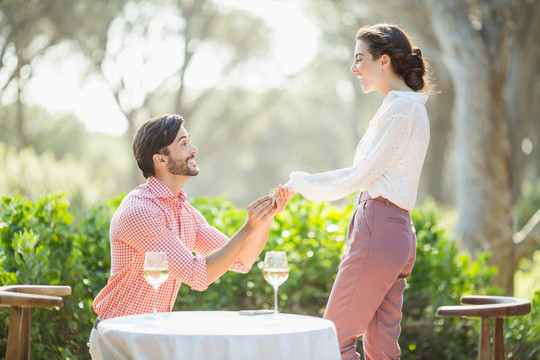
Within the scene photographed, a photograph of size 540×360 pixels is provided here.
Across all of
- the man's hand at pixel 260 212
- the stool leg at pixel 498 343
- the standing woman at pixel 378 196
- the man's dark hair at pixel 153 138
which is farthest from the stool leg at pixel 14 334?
the stool leg at pixel 498 343

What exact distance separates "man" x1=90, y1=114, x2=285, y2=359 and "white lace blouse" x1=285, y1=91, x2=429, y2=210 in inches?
9.8

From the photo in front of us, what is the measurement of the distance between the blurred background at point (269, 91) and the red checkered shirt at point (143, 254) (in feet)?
4.60

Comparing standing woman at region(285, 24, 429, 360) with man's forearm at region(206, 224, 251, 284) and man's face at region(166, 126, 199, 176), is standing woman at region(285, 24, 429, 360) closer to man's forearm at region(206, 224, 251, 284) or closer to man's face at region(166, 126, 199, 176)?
man's forearm at region(206, 224, 251, 284)

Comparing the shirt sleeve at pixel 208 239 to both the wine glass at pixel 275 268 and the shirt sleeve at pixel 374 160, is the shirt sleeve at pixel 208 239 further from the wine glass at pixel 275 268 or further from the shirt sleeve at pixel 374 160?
the wine glass at pixel 275 268

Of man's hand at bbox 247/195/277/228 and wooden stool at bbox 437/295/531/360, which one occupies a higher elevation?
man's hand at bbox 247/195/277/228

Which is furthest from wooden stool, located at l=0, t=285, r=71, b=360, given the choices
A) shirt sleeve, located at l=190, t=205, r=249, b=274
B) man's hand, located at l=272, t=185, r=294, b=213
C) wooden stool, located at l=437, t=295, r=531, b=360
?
wooden stool, located at l=437, t=295, r=531, b=360

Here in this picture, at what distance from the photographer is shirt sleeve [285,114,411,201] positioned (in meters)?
2.80

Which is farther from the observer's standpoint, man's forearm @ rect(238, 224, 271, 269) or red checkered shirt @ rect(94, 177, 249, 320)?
man's forearm @ rect(238, 224, 271, 269)

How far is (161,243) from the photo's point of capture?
8.88ft

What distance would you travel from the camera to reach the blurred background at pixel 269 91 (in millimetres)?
7207

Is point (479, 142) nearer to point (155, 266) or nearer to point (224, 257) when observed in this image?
point (224, 257)

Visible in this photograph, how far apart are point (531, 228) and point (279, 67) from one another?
58.8 feet


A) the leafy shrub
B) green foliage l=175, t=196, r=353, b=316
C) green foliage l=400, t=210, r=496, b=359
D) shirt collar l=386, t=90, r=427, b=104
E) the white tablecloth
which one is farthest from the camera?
green foliage l=400, t=210, r=496, b=359

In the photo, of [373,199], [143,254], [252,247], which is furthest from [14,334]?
[373,199]
